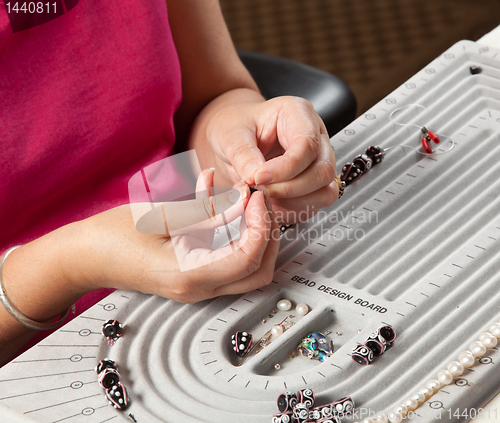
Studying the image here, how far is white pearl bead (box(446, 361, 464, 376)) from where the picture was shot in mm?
530

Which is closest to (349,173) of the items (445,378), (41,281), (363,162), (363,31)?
(363,162)

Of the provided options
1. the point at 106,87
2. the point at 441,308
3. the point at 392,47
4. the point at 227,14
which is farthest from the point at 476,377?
the point at 227,14

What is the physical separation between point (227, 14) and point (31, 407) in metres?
2.25

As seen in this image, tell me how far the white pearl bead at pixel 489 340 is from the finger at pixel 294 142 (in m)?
0.27

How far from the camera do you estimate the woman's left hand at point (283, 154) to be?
65 centimetres

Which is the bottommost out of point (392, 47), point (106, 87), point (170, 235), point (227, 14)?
point (392, 47)

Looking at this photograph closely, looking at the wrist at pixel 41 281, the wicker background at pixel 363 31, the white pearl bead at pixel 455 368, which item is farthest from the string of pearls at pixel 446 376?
the wicker background at pixel 363 31

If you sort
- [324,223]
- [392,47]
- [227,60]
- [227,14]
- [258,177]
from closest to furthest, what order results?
[258,177]
[324,223]
[227,60]
[392,47]
[227,14]

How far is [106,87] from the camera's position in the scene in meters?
0.82

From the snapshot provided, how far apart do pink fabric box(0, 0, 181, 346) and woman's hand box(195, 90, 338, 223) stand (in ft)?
0.46

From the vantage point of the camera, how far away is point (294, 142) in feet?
2.19

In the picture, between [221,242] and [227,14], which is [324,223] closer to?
[221,242]

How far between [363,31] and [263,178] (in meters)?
1.93

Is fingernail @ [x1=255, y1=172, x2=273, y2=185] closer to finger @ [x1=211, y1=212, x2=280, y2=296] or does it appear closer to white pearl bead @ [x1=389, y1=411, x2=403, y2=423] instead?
finger @ [x1=211, y1=212, x2=280, y2=296]
